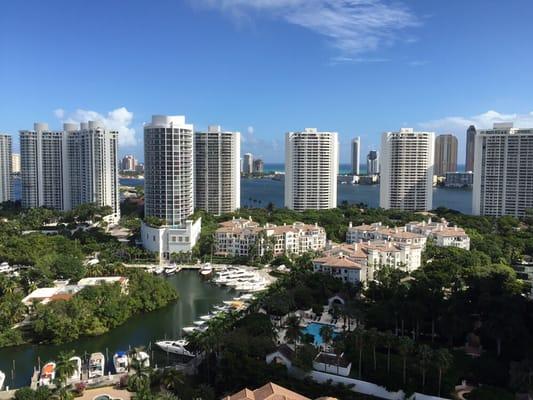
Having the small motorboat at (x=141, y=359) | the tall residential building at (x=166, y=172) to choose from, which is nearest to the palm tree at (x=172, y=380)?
the small motorboat at (x=141, y=359)

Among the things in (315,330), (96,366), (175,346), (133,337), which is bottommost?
(133,337)

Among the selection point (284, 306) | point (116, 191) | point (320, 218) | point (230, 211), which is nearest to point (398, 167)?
point (320, 218)

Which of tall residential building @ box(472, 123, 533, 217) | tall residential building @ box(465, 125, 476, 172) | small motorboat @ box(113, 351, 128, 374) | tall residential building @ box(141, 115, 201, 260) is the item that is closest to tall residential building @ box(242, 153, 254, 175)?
tall residential building @ box(465, 125, 476, 172)

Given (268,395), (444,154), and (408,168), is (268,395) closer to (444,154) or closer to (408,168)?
(408,168)

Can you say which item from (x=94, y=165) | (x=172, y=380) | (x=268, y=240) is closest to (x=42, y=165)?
Answer: (x=94, y=165)

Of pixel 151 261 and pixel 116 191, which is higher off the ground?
pixel 116 191

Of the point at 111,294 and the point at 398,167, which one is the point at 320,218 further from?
the point at 111,294
